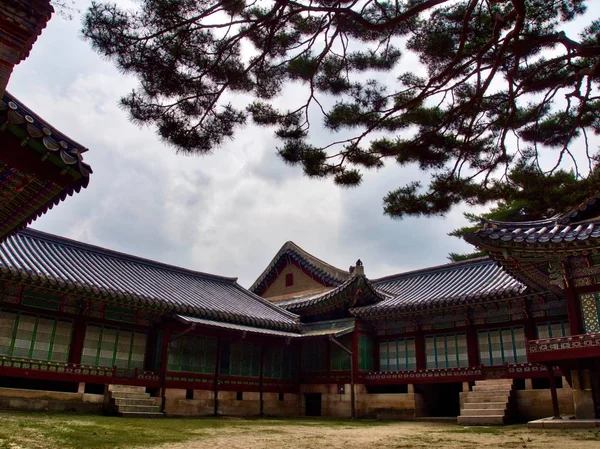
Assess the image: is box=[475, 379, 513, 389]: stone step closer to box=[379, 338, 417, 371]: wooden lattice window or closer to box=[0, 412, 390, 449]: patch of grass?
box=[379, 338, 417, 371]: wooden lattice window

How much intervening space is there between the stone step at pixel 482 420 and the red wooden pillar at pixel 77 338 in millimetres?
12961

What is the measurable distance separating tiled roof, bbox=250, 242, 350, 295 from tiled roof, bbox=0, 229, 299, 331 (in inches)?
142

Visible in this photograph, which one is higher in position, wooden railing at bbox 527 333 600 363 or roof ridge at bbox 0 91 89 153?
roof ridge at bbox 0 91 89 153

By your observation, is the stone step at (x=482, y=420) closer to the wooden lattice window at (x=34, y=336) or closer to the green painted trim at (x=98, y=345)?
the green painted trim at (x=98, y=345)

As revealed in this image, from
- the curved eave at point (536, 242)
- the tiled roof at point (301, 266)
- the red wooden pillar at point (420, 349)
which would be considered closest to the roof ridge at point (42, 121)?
the curved eave at point (536, 242)

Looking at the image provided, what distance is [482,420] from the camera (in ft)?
51.9

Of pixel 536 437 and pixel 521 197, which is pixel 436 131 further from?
pixel 536 437

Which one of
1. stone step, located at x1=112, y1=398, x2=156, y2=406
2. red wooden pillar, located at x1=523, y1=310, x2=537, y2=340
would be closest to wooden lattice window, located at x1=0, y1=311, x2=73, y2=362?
stone step, located at x1=112, y1=398, x2=156, y2=406

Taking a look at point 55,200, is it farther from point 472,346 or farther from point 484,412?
point 472,346

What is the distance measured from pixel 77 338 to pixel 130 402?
300 centimetres

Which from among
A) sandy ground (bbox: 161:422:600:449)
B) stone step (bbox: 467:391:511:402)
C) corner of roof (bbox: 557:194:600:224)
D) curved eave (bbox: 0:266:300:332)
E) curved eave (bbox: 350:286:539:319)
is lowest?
sandy ground (bbox: 161:422:600:449)

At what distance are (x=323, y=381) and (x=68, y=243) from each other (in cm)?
1267

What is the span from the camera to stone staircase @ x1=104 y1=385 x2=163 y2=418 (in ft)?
53.7

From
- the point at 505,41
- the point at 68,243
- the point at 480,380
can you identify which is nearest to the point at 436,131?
the point at 505,41
